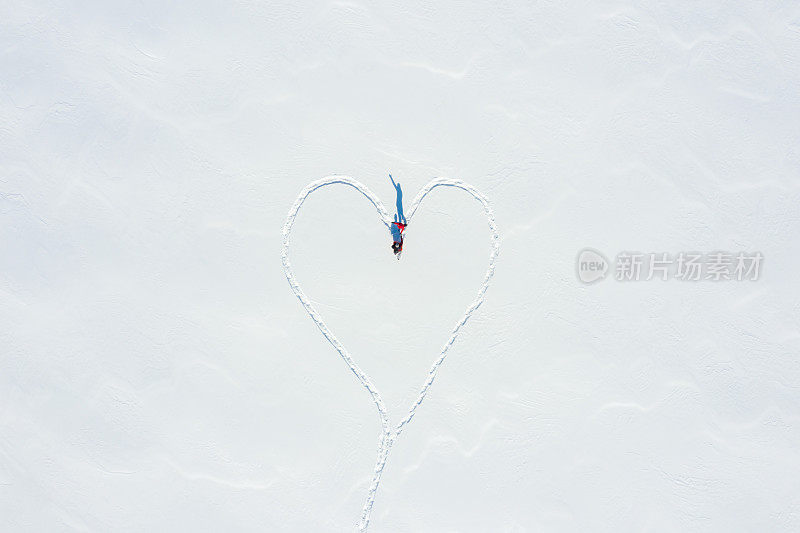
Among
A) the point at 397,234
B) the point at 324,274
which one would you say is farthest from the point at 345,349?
the point at 397,234

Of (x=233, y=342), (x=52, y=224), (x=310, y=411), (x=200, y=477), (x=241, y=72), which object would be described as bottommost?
(x=200, y=477)

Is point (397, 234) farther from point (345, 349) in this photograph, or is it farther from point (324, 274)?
point (345, 349)

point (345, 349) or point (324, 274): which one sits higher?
point (324, 274)

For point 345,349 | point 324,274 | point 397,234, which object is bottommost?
point 345,349

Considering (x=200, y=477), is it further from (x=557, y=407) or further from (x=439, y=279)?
(x=557, y=407)

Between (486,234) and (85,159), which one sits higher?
(486,234)

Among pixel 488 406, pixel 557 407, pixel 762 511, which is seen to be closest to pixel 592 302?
pixel 557 407
